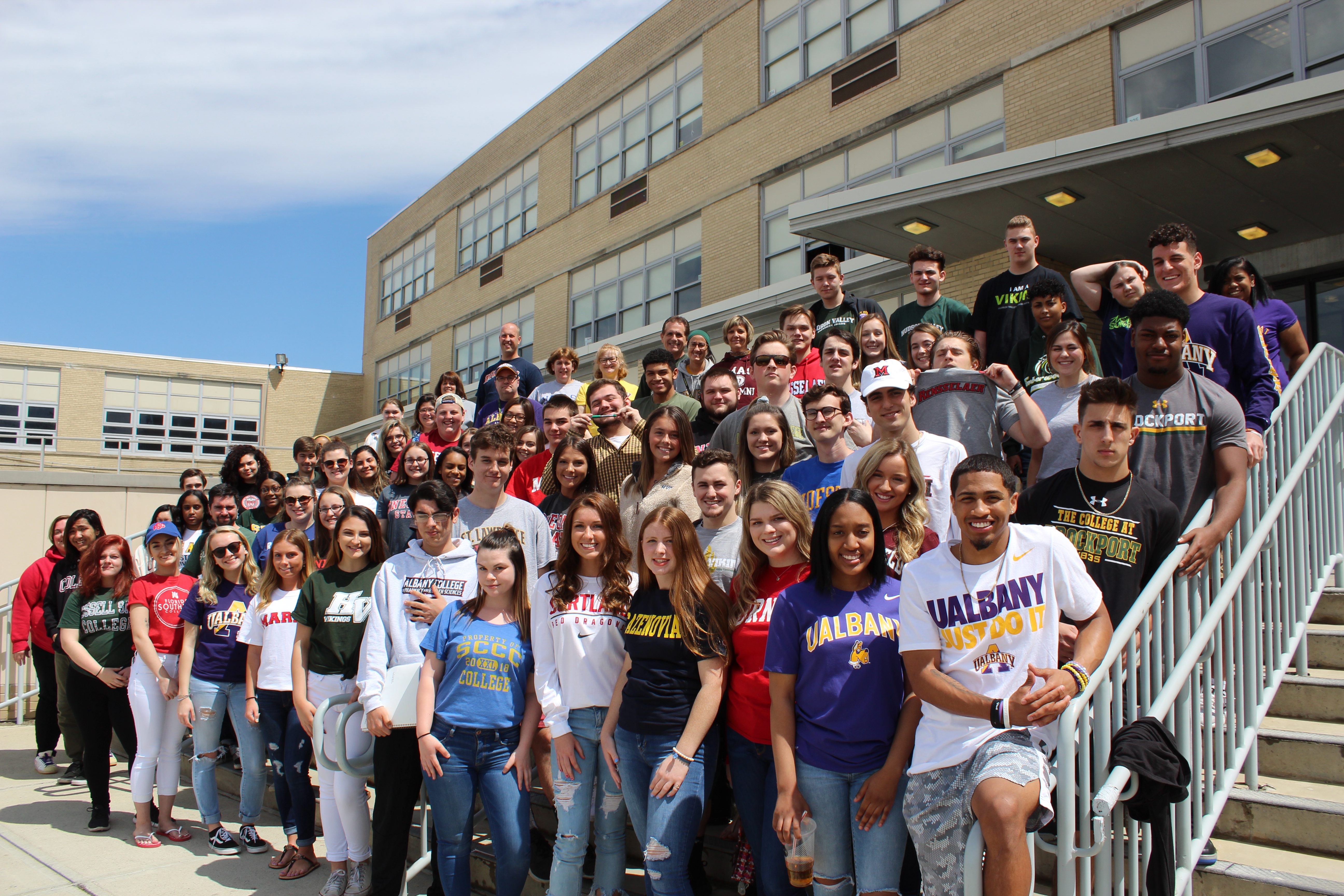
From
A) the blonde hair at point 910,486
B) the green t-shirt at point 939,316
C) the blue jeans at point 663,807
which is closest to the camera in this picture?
the blue jeans at point 663,807

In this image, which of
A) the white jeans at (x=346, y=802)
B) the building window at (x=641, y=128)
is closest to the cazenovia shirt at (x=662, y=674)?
the white jeans at (x=346, y=802)

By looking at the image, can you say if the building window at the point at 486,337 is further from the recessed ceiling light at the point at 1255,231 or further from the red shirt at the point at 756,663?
the red shirt at the point at 756,663

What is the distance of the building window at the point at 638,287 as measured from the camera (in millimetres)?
19594

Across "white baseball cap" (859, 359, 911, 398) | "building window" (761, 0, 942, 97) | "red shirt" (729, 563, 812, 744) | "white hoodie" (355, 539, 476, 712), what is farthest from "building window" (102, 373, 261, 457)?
"red shirt" (729, 563, 812, 744)

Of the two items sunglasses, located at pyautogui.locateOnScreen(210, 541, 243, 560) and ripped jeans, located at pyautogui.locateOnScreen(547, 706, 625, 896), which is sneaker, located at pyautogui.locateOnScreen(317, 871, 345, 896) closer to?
ripped jeans, located at pyautogui.locateOnScreen(547, 706, 625, 896)

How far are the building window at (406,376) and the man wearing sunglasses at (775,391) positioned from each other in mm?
24842

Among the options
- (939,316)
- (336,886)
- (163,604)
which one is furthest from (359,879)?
(939,316)

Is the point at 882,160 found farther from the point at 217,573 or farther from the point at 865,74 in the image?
the point at 217,573

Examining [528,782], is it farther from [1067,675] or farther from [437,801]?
[1067,675]

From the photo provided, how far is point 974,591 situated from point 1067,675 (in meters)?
0.38

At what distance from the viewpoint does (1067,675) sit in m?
2.87

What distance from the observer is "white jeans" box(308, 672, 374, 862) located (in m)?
4.69

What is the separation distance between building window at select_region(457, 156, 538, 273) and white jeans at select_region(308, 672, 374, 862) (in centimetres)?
2166

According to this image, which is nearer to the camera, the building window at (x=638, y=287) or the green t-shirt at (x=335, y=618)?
the green t-shirt at (x=335, y=618)
